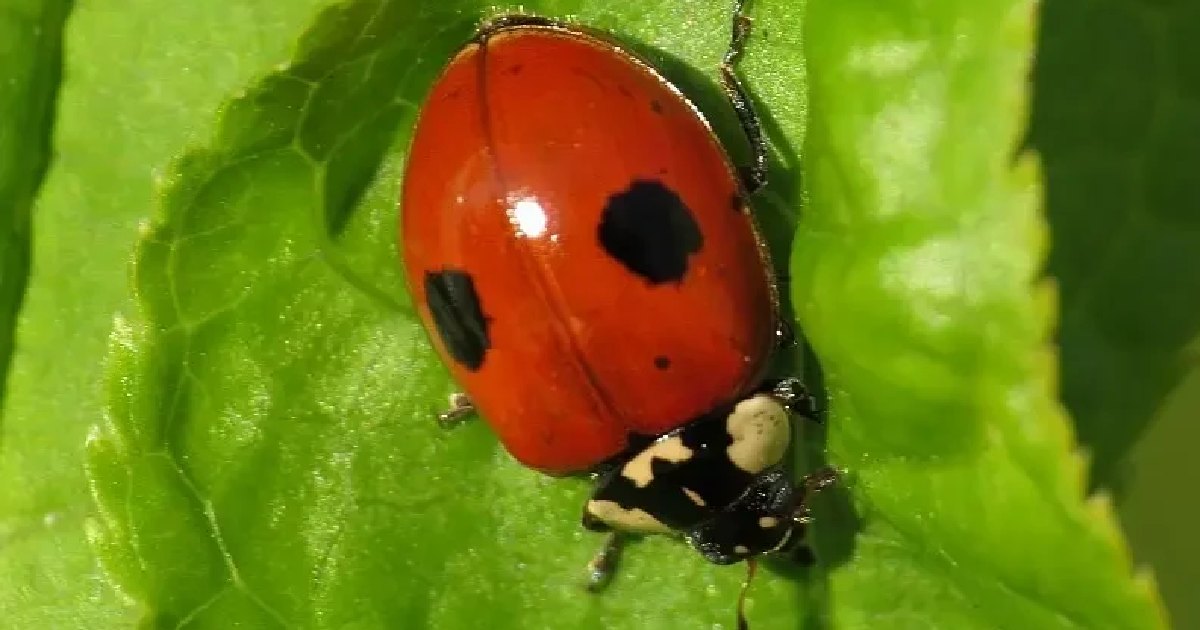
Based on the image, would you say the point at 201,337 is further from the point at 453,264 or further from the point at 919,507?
the point at 919,507

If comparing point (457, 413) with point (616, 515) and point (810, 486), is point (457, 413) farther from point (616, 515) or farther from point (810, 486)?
point (810, 486)

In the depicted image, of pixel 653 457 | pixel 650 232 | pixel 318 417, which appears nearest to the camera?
pixel 650 232

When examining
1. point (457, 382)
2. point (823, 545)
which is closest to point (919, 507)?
point (823, 545)

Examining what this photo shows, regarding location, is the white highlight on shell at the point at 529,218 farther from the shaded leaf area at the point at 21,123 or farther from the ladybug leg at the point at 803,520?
the shaded leaf area at the point at 21,123

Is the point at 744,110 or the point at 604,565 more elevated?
the point at 744,110

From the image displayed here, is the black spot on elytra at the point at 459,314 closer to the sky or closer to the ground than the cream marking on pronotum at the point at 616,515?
closer to the sky

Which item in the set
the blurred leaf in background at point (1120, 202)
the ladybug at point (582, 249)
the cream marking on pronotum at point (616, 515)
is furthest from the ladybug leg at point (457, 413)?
the blurred leaf in background at point (1120, 202)

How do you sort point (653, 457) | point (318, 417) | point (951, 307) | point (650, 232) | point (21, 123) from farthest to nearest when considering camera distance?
point (21, 123), point (653, 457), point (318, 417), point (650, 232), point (951, 307)

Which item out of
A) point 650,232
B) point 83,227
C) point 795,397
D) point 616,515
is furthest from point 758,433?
point 83,227
